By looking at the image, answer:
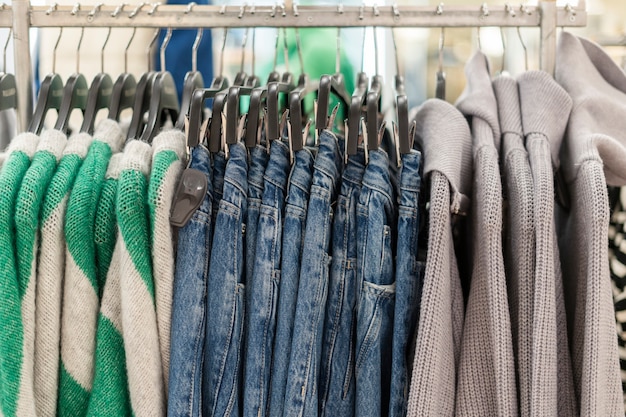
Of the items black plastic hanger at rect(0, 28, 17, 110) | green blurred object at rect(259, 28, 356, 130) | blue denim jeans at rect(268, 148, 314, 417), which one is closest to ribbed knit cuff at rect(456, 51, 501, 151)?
blue denim jeans at rect(268, 148, 314, 417)

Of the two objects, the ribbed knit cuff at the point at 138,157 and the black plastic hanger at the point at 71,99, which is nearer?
the ribbed knit cuff at the point at 138,157

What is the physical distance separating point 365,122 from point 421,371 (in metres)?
0.27

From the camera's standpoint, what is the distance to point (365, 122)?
0.73m

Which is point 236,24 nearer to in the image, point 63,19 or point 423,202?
point 63,19

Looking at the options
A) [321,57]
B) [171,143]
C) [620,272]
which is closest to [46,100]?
[171,143]

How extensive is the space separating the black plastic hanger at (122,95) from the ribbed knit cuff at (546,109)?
0.51 m

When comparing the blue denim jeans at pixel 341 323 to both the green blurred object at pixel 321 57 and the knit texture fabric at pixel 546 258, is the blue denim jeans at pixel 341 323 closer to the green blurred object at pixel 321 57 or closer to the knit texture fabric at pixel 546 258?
the knit texture fabric at pixel 546 258

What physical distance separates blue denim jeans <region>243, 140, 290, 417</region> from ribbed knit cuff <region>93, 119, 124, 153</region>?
0.20 m

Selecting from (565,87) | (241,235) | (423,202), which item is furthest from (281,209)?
(565,87)

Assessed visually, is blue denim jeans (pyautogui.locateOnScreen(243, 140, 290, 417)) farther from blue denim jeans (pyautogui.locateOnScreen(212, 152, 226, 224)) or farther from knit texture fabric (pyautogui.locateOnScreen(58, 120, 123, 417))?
knit texture fabric (pyautogui.locateOnScreen(58, 120, 123, 417))

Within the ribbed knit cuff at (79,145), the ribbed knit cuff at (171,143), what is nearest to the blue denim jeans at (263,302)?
the ribbed knit cuff at (171,143)

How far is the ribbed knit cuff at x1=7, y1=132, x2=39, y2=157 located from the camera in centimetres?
73

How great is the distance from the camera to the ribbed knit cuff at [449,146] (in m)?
0.70

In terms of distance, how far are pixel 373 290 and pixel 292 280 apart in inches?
3.3
